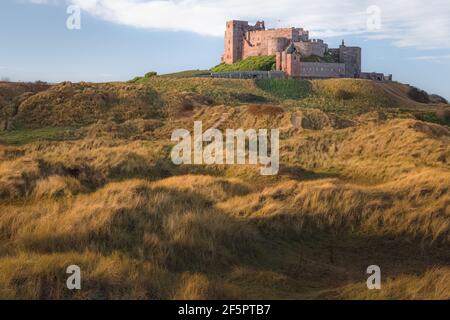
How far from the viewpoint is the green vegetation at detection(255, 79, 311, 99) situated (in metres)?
62.0

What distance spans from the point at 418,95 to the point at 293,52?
20.5m

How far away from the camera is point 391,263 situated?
408 inches

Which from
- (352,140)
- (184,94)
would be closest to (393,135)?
(352,140)

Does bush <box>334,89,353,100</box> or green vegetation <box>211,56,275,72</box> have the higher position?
green vegetation <box>211,56,275,72</box>

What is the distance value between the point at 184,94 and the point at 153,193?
119ft

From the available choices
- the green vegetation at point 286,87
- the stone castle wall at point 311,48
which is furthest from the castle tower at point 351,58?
the green vegetation at point 286,87

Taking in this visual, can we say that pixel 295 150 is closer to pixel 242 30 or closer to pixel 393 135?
pixel 393 135

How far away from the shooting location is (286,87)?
65.5 meters

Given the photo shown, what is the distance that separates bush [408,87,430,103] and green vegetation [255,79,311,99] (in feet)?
58.4

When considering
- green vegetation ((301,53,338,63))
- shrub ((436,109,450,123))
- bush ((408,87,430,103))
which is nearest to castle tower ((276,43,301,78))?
green vegetation ((301,53,338,63))

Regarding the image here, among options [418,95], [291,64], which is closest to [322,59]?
[291,64]

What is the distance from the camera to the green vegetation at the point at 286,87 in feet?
203

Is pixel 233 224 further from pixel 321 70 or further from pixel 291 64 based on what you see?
pixel 321 70

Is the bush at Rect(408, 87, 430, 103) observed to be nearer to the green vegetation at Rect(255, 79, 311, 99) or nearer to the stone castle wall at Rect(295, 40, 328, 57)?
the green vegetation at Rect(255, 79, 311, 99)
